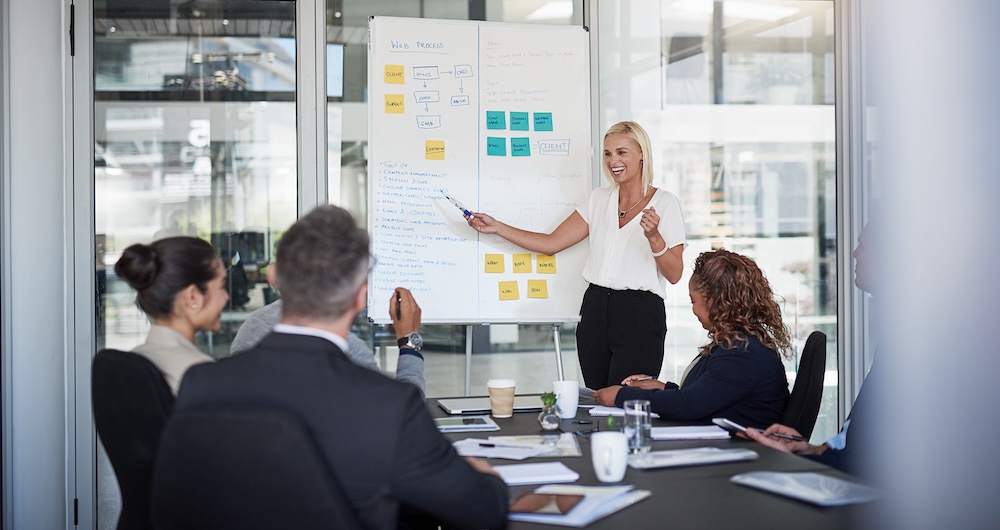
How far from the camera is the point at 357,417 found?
1319 millimetres

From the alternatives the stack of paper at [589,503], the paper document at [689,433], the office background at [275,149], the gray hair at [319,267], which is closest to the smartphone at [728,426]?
the paper document at [689,433]

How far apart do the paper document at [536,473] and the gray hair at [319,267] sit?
1.72 feet

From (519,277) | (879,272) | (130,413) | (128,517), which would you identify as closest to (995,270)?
(879,272)

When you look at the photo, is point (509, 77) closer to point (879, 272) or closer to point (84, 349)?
point (84, 349)

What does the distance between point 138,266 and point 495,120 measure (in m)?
2.27

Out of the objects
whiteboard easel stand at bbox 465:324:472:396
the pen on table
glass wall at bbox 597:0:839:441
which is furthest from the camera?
glass wall at bbox 597:0:839:441

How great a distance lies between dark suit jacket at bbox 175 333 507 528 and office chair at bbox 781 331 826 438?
4.53ft

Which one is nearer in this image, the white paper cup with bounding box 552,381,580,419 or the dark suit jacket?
the dark suit jacket

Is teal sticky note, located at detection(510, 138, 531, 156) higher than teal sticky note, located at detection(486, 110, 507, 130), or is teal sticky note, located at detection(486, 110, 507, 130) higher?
teal sticky note, located at detection(486, 110, 507, 130)

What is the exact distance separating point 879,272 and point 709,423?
61.1 inches

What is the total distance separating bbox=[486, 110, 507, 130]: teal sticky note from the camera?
13.4 feet

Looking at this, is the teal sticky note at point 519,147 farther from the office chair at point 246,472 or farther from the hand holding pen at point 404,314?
the office chair at point 246,472

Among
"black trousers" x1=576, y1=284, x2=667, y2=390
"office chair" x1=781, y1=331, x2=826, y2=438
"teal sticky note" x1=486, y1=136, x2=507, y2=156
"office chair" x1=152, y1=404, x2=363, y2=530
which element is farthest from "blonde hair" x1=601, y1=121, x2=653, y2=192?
"office chair" x1=152, y1=404, x2=363, y2=530

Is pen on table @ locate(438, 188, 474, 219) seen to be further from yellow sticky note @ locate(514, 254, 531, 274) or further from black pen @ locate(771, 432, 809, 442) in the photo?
black pen @ locate(771, 432, 809, 442)
